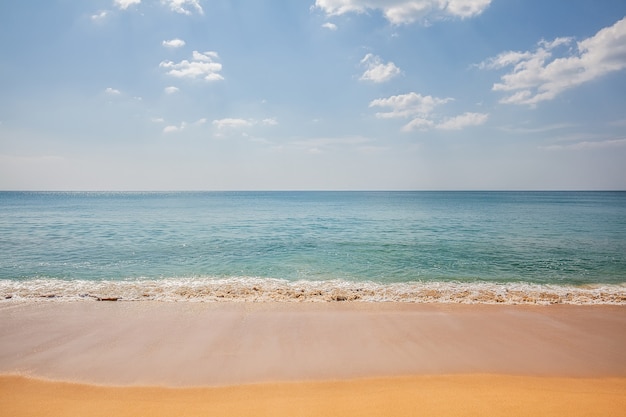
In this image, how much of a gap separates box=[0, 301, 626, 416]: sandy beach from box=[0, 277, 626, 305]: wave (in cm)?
107

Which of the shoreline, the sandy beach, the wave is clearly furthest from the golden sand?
the wave

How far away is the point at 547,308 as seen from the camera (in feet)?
31.6

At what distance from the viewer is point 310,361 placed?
6.16 meters

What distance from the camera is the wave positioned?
34.2ft

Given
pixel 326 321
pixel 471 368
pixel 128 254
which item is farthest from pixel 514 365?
pixel 128 254

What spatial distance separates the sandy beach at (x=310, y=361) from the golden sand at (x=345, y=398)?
0.08 feet

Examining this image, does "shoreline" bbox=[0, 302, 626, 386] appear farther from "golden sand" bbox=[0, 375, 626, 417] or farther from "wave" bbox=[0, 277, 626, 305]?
"wave" bbox=[0, 277, 626, 305]

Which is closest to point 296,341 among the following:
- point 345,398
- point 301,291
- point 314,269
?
point 345,398

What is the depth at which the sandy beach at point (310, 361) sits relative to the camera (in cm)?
486

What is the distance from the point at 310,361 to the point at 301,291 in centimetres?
517

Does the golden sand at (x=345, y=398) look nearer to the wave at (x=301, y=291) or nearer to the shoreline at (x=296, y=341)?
the shoreline at (x=296, y=341)

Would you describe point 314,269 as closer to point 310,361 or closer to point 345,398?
point 310,361

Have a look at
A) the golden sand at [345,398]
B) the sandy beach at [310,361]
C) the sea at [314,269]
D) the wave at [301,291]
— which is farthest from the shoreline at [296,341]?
the sea at [314,269]

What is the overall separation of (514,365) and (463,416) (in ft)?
7.76
